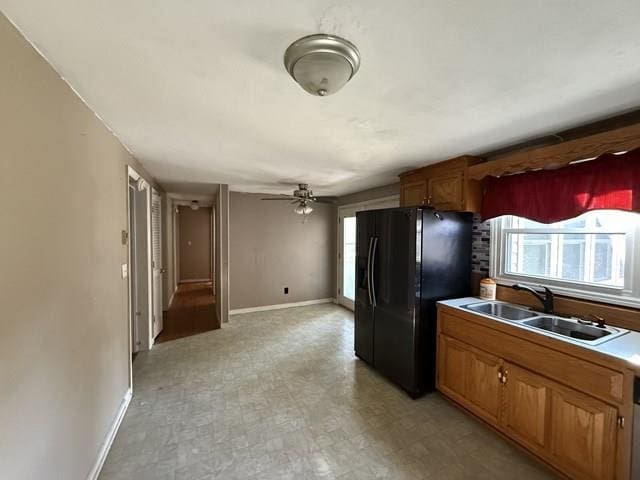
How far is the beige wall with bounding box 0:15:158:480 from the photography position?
1.02 meters

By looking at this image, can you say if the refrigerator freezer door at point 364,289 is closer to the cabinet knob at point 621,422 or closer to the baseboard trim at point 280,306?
the cabinet knob at point 621,422

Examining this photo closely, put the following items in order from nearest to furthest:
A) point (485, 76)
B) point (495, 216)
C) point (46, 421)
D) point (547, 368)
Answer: point (46, 421) < point (485, 76) < point (547, 368) < point (495, 216)

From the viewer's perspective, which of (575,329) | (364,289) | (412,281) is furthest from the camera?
(364,289)

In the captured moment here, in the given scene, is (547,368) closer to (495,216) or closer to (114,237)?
(495,216)

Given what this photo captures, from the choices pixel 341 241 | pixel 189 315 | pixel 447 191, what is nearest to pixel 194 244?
pixel 189 315

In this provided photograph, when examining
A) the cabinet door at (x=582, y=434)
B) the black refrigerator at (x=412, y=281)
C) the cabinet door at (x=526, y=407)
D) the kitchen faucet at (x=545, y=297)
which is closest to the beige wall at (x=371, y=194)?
the black refrigerator at (x=412, y=281)

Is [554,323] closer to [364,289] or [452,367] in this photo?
[452,367]

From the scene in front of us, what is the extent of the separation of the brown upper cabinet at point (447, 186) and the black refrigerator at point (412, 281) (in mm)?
164

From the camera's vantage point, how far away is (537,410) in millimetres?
1868

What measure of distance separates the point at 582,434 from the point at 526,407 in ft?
1.02

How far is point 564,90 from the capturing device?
4.95ft

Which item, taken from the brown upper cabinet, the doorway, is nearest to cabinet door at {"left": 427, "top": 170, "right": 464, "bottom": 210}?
the brown upper cabinet

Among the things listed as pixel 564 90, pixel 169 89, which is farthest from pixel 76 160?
pixel 564 90

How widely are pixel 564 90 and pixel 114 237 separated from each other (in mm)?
3139
